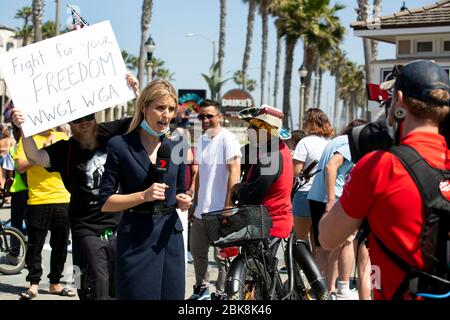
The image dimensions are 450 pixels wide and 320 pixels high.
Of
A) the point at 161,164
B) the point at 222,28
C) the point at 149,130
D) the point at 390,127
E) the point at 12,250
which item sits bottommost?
the point at 12,250

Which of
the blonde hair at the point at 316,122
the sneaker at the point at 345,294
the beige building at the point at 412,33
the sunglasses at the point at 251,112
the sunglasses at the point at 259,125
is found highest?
Result: the beige building at the point at 412,33

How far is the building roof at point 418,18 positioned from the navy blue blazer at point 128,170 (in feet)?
51.5

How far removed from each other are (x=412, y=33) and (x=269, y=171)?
14574mm

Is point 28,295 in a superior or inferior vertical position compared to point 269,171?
inferior

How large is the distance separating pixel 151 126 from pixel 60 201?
148 inches

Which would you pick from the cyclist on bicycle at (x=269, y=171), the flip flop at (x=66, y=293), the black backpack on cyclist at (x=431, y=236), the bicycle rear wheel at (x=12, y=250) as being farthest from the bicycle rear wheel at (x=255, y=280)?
the bicycle rear wheel at (x=12, y=250)

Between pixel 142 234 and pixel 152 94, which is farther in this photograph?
pixel 152 94

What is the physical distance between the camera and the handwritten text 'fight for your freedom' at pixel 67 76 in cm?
533

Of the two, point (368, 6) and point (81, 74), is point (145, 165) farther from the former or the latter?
point (368, 6)

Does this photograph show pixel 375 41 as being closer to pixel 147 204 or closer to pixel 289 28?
pixel 289 28

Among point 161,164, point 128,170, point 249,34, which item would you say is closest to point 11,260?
point 128,170

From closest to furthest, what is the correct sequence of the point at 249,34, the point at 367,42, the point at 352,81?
the point at 367,42 < the point at 249,34 < the point at 352,81

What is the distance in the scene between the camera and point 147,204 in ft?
14.2

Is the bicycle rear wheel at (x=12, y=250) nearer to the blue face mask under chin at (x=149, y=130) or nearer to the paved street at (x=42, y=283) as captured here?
the paved street at (x=42, y=283)
